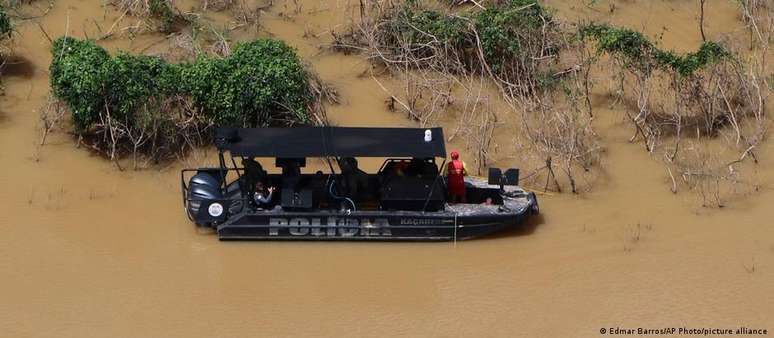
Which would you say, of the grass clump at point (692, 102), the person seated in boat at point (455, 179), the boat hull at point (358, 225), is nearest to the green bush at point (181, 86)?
the boat hull at point (358, 225)

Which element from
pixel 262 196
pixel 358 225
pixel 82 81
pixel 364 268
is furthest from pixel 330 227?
pixel 82 81

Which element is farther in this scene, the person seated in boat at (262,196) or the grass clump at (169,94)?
the grass clump at (169,94)

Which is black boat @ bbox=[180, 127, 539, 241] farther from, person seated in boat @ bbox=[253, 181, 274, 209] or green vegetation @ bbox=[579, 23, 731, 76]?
green vegetation @ bbox=[579, 23, 731, 76]

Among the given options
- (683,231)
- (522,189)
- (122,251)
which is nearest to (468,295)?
(522,189)

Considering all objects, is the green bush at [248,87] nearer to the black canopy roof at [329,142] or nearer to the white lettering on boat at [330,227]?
the black canopy roof at [329,142]

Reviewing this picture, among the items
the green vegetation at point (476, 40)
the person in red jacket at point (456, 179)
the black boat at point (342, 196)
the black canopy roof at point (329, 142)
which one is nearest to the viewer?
the black canopy roof at point (329, 142)

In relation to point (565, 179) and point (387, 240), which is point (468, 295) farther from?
point (565, 179)
